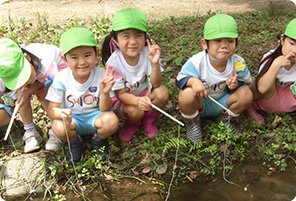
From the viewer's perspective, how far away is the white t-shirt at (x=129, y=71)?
10.5ft

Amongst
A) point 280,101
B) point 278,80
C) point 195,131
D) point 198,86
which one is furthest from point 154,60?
point 280,101

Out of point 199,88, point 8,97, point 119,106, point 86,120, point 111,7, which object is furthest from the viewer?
point 111,7

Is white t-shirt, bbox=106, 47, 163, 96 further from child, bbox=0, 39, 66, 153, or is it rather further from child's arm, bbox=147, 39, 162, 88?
child, bbox=0, 39, 66, 153

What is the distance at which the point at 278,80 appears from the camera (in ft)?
11.5

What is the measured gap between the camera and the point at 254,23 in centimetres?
546

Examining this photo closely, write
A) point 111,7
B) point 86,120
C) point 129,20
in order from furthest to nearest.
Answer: point 111,7, point 86,120, point 129,20

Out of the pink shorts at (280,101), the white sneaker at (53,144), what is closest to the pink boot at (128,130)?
the white sneaker at (53,144)

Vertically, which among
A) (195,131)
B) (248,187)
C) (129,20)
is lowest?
(248,187)

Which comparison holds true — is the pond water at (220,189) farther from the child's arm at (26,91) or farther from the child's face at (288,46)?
the child's face at (288,46)

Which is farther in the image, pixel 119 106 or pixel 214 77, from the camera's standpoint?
pixel 119 106

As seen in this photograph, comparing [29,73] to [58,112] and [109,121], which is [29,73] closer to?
[58,112]

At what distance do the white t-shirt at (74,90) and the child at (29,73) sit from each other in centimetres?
29

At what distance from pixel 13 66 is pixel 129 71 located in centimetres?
123

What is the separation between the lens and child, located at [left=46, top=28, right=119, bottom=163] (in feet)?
9.51
